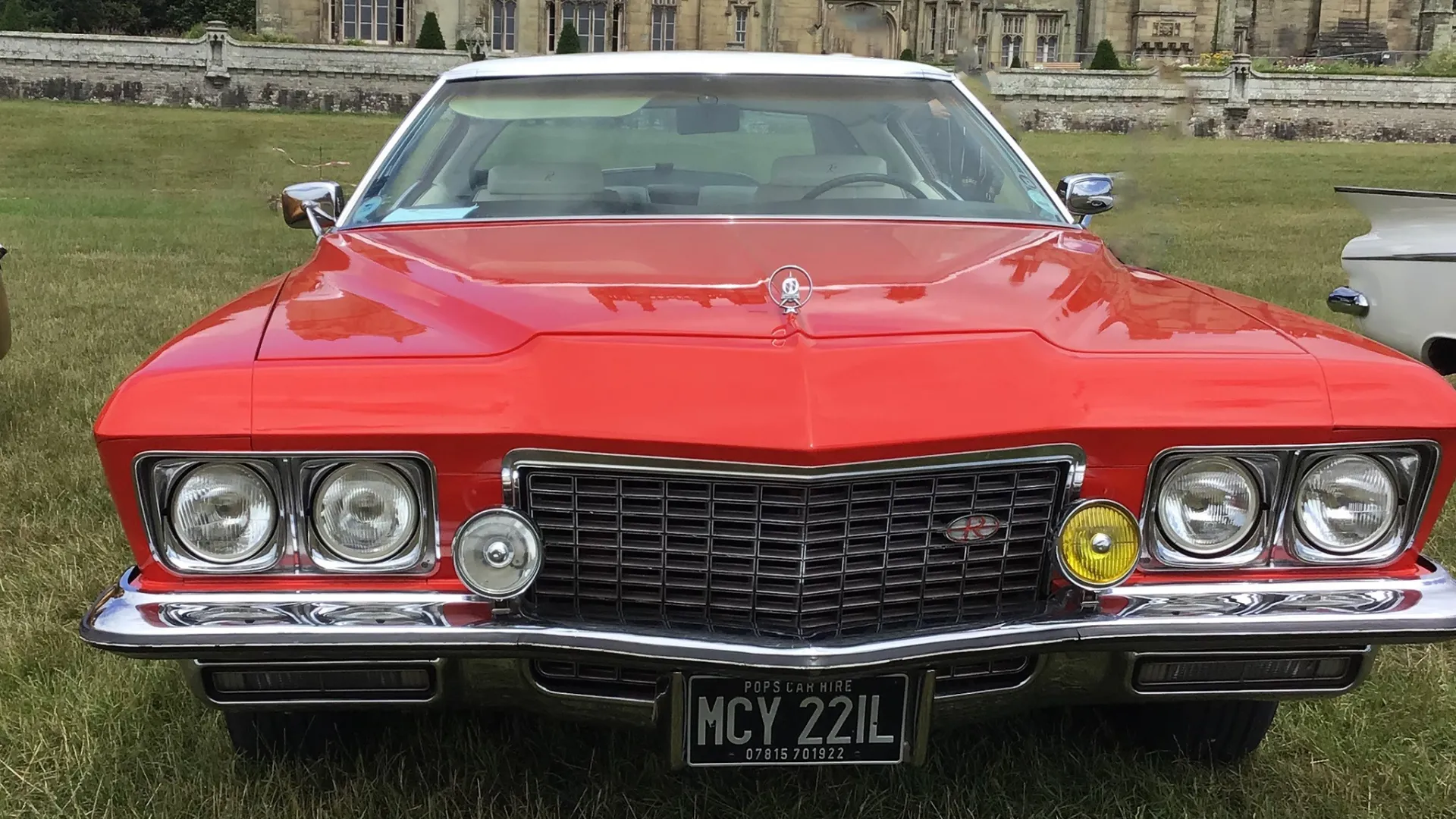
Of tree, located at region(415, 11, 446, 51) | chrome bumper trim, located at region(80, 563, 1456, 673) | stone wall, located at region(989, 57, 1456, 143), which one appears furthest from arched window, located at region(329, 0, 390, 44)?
chrome bumper trim, located at region(80, 563, 1456, 673)

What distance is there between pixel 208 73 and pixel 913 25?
87.2ft

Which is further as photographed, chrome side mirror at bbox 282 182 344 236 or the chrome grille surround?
chrome side mirror at bbox 282 182 344 236

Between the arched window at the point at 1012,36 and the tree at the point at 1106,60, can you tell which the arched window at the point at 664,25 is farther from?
the tree at the point at 1106,60

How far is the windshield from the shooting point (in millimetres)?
2947

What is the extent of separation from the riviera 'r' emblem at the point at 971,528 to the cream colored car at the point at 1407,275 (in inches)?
127

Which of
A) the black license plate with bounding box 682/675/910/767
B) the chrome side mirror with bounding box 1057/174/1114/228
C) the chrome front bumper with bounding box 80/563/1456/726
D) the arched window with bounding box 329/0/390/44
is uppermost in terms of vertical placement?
the arched window with bounding box 329/0/390/44

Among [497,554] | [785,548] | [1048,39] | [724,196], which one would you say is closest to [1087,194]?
[724,196]

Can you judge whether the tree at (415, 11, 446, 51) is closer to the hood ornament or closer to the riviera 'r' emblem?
the hood ornament

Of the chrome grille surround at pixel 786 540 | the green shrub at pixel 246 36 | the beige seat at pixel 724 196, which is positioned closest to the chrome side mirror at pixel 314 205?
the beige seat at pixel 724 196

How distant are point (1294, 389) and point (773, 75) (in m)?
1.87

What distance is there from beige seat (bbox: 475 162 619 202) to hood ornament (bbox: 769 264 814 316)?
0.93 m

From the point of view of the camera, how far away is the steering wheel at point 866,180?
3.06 m

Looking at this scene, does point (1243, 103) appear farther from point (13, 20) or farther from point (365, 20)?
point (13, 20)

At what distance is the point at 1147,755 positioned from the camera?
2.50 meters
